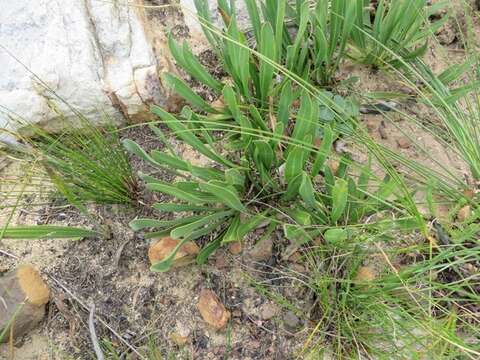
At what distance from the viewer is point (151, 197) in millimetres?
2068

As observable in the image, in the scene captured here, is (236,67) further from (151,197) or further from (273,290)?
(273,290)

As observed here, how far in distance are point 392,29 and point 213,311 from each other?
1.35 m

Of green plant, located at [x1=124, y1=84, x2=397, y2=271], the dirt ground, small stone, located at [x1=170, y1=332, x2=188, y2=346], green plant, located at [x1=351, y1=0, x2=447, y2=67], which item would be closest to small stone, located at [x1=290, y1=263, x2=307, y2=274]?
the dirt ground

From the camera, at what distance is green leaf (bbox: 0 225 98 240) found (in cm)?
171

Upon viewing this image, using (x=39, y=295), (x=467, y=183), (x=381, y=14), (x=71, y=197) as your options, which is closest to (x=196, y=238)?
(x=71, y=197)

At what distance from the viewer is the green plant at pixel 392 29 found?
209 centimetres

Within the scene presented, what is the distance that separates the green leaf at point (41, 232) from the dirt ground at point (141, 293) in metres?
0.08

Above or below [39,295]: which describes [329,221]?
above

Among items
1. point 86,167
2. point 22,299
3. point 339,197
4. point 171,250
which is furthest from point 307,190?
point 22,299

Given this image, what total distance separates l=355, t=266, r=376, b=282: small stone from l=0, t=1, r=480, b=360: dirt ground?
0.20m

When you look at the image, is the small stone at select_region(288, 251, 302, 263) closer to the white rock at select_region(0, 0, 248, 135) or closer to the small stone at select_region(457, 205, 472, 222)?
the small stone at select_region(457, 205, 472, 222)

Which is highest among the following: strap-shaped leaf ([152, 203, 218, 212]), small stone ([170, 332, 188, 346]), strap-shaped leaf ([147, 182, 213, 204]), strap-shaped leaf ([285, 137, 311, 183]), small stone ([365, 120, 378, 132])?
strap-shaped leaf ([285, 137, 311, 183])

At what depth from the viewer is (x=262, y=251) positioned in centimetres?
192

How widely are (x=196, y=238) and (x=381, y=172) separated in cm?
82
